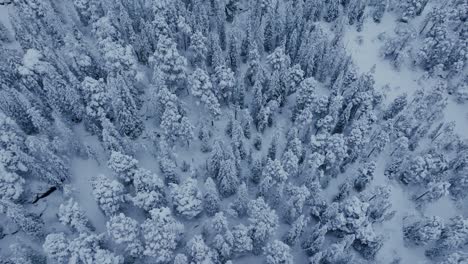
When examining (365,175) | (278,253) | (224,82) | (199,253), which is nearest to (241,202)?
(278,253)

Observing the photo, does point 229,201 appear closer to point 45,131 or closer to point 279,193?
point 279,193

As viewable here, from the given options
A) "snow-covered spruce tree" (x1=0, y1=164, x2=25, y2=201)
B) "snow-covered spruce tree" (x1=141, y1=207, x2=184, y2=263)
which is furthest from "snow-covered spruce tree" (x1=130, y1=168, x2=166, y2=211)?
"snow-covered spruce tree" (x1=0, y1=164, x2=25, y2=201)

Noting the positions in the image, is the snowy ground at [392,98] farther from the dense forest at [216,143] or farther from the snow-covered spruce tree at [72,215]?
the snow-covered spruce tree at [72,215]

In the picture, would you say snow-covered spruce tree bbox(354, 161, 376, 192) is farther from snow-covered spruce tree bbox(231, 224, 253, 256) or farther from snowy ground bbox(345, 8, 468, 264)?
snow-covered spruce tree bbox(231, 224, 253, 256)

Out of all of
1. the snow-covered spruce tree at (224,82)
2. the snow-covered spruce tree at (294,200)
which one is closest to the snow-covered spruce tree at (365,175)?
the snow-covered spruce tree at (294,200)

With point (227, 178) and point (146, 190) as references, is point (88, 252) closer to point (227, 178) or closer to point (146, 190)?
point (146, 190)

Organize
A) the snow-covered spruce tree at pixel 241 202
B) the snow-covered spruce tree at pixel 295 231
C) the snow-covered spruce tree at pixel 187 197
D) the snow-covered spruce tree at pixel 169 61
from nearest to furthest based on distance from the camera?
the snow-covered spruce tree at pixel 295 231, the snow-covered spruce tree at pixel 187 197, the snow-covered spruce tree at pixel 241 202, the snow-covered spruce tree at pixel 169 61
